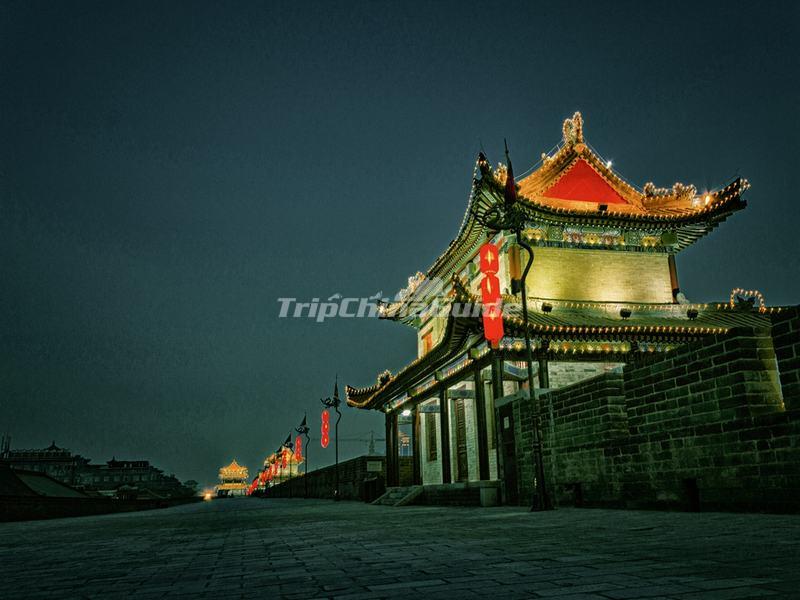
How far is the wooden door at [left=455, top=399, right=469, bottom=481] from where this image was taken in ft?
81.9

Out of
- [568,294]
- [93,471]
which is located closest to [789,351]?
[568,294]

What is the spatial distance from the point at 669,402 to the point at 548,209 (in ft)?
43.7

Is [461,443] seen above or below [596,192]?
below

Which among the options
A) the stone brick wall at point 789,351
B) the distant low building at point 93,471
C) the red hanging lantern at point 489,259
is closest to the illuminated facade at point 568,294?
the red hanging lantern at point 489,259

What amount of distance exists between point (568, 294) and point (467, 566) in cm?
1955

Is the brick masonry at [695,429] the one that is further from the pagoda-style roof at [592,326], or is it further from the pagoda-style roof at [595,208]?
the pagoda-style roof at [595,208]

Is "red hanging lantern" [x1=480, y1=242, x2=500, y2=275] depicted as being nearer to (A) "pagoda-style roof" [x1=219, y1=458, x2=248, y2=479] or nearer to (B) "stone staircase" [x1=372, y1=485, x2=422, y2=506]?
(B) "stone staircase" [x1=372, y1=485, x2=422, y2=506]

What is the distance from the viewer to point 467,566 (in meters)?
4.35

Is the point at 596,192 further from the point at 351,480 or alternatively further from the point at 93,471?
the point at 93,471

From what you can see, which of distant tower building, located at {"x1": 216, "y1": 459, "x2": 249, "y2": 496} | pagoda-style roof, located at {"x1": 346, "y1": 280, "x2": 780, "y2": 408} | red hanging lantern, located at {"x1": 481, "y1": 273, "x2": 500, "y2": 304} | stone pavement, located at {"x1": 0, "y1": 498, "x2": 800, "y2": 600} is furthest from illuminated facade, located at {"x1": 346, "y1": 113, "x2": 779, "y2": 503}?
distant tower building, located at {"x1": 216, "y1": 459, "x2": 249, "y2": 496}

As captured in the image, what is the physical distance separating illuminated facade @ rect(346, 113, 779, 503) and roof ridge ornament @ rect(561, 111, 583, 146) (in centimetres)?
6

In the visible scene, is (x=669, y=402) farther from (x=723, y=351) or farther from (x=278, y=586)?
(x=278, y=586)

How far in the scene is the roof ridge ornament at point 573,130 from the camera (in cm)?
2480

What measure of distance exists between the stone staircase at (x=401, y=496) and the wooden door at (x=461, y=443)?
2212 millimetres
